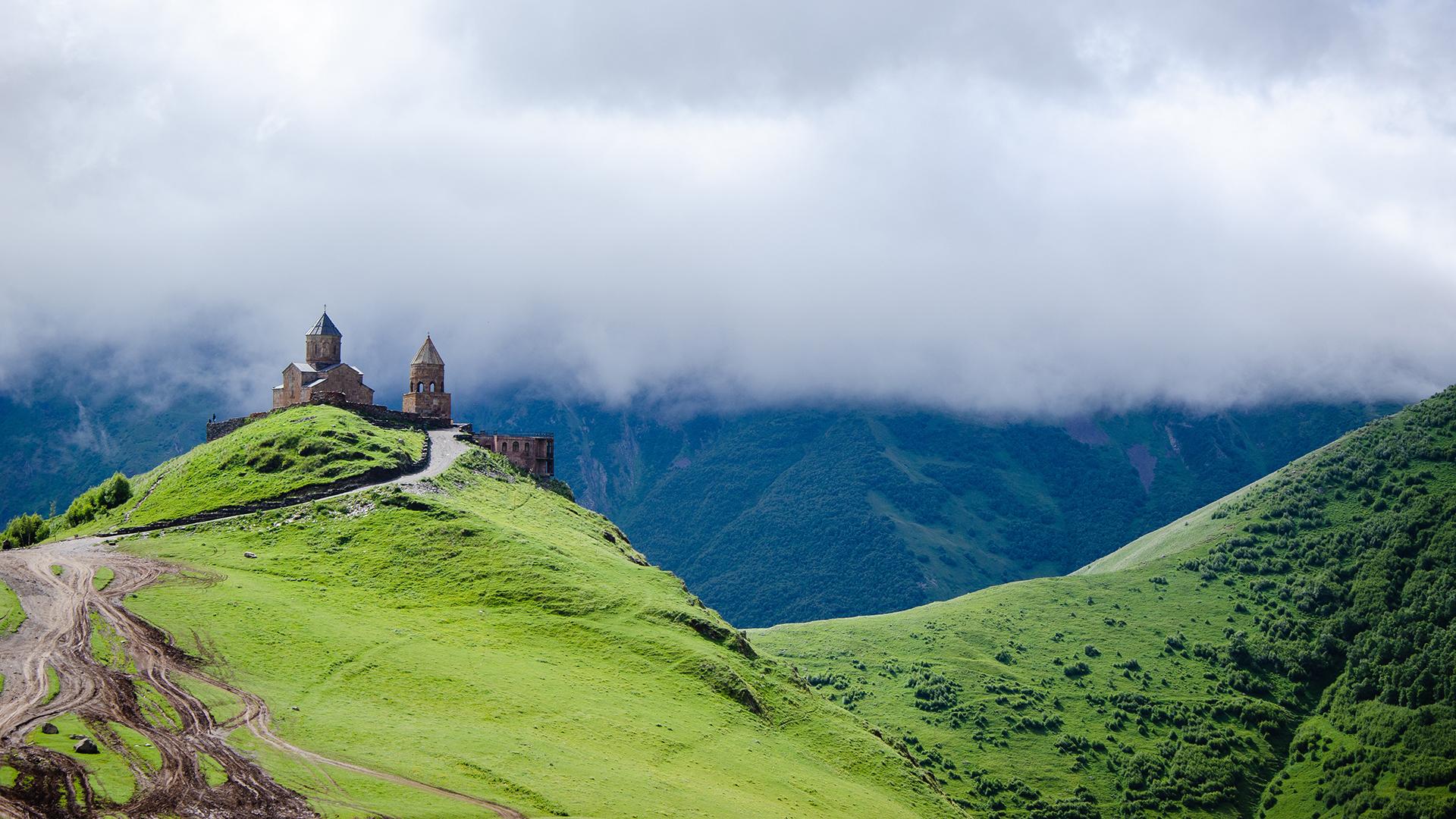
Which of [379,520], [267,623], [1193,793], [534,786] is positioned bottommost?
[1193,793]

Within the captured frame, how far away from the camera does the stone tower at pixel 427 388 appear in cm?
16438

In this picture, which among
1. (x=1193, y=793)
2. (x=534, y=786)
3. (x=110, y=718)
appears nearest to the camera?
(x=110, y=718)

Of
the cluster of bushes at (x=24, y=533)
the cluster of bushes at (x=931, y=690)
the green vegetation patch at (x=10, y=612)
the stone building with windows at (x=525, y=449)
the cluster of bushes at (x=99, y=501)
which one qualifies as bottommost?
the cluster of bushes at (x=931, y=690)

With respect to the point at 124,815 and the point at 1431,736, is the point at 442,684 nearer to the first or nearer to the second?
the point at 124,815

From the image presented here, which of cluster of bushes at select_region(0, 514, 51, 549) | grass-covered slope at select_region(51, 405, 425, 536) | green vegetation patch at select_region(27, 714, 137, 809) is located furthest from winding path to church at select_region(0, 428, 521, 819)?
grass-covered slope at select_region(51, 405, 425, 536)

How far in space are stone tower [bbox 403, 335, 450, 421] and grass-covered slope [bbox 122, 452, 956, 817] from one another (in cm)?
3426

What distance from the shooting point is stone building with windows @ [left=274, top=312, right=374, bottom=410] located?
164 m

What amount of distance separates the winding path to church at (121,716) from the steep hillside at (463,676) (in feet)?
1.23

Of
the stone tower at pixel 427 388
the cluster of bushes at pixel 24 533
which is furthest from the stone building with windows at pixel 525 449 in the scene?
the cluster of bushes at pixel 24 533

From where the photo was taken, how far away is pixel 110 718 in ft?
220

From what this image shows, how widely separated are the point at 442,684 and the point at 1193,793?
124 meters

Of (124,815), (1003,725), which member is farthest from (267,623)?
(1003,725)

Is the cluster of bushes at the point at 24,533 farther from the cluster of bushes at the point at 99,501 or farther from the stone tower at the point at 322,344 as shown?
the stone tower at the point at 322,344

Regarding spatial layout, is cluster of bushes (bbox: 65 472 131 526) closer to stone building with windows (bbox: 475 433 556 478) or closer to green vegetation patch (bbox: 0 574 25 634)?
green vegetation patch (bbox: 0 574 25 634)
